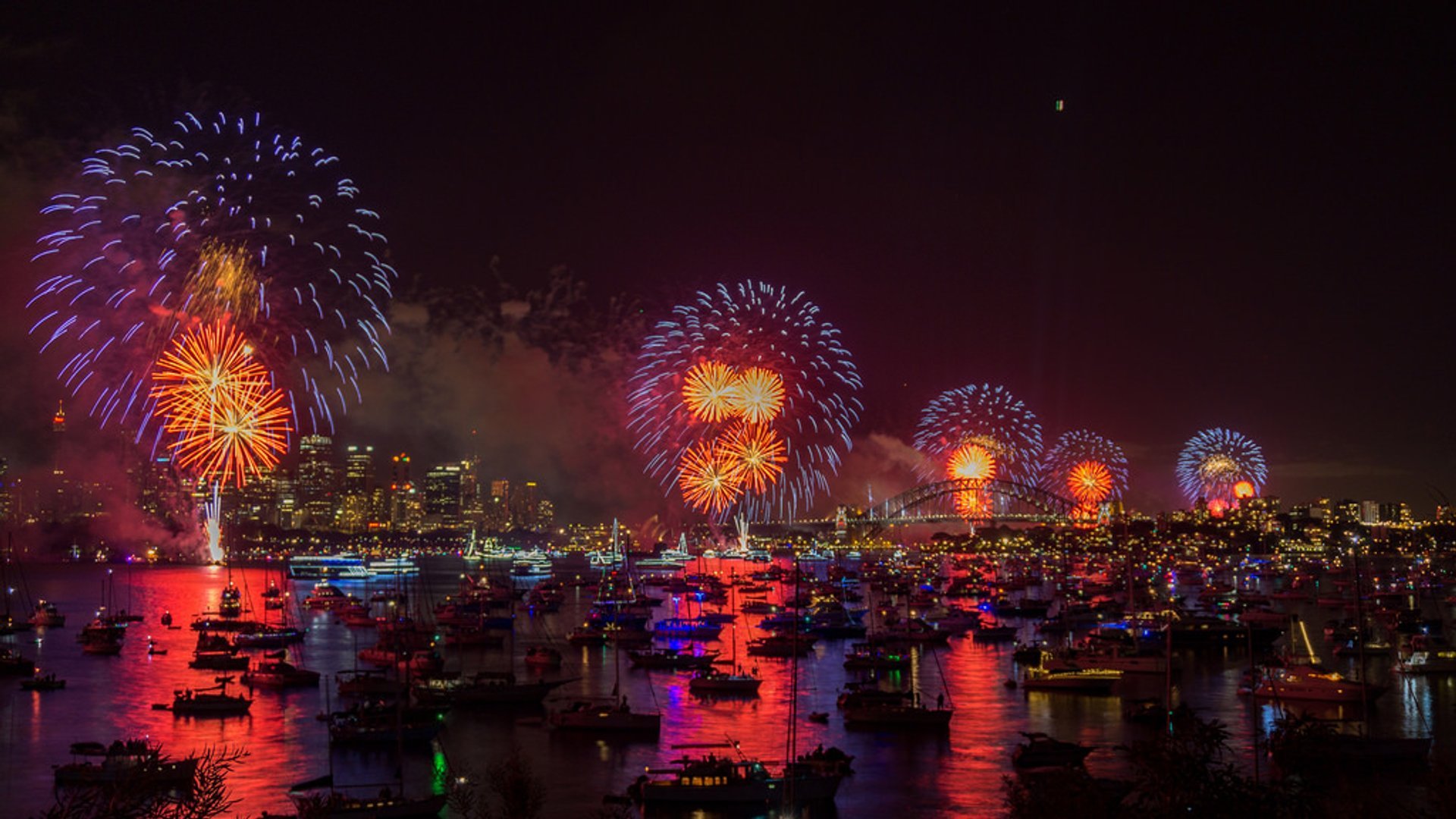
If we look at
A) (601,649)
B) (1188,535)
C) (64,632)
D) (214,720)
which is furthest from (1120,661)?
(1188,535)

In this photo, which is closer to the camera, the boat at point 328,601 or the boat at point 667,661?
the boat at point 667,661

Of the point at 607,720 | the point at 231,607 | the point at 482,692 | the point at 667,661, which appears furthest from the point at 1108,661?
the point at 231,607

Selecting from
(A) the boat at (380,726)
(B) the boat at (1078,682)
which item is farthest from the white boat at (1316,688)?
(A) the boat at (380,726)

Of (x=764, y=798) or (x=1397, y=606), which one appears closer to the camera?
(x=764, y=798)

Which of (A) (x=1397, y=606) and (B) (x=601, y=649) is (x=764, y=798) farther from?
(A) (x=1397, y=606)

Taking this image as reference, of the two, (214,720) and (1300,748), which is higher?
(1300,748)

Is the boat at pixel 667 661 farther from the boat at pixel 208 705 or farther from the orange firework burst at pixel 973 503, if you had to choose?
the orange firework burst at pixel 973 503
